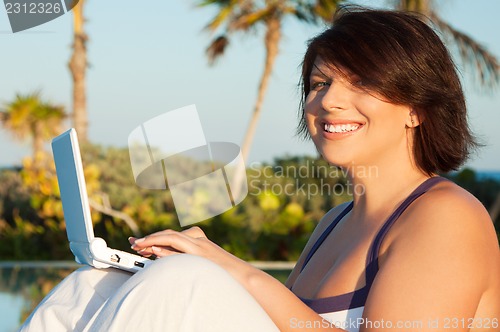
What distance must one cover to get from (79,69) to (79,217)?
39.0 ft

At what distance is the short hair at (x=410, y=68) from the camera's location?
1.95 meters

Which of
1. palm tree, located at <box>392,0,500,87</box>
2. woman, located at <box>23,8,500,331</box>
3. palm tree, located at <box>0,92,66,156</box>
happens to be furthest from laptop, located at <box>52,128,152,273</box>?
palm tree, located at <box>0,92,66,156</box>

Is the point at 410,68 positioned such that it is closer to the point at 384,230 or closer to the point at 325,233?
the point at 384,230

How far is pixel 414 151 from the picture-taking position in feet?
6.78

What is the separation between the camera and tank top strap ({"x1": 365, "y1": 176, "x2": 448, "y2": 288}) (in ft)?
6.20

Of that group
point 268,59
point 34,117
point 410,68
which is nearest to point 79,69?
point 34,117

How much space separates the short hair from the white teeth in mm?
113

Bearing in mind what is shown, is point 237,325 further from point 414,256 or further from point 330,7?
point 330,7

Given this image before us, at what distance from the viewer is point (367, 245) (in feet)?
6.48

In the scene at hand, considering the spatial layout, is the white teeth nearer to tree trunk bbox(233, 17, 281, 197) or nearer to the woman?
the woman

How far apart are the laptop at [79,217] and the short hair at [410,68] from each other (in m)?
0.74

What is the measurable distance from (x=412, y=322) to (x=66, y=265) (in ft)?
27.4

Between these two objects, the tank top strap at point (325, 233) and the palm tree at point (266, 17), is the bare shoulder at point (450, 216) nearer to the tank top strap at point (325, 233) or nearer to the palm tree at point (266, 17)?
the tank top strap at point (325, 233)

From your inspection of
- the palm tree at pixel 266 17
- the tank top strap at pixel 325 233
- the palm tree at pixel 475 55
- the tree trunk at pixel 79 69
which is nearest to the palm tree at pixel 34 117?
the tree trunk at pixel 79 69
